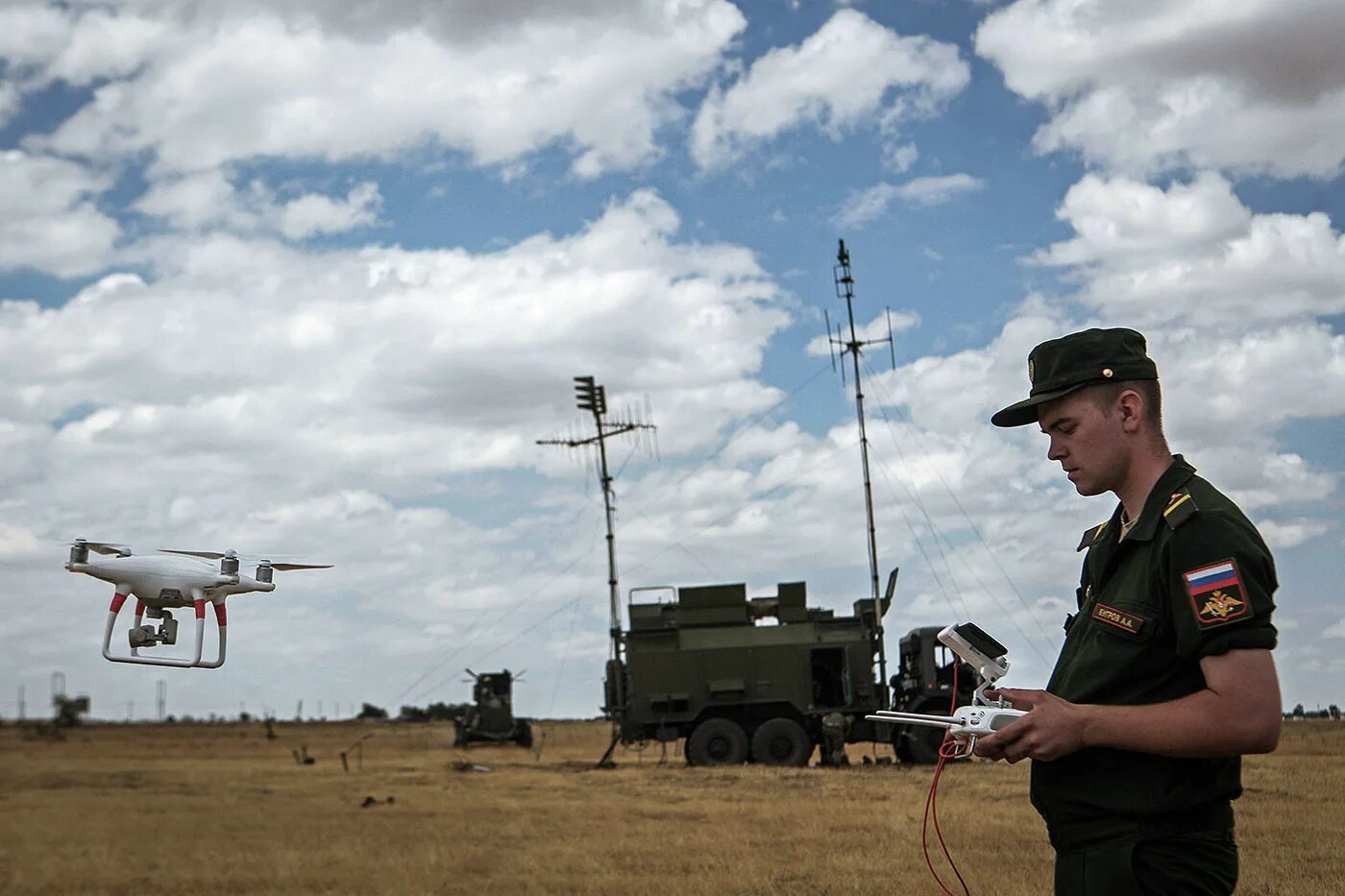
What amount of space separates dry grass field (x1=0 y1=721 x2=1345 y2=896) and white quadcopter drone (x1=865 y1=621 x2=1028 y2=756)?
Answer: 5398 millimetres

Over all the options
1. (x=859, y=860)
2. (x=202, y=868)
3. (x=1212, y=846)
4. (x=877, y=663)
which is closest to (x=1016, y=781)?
(x=859, y=860)

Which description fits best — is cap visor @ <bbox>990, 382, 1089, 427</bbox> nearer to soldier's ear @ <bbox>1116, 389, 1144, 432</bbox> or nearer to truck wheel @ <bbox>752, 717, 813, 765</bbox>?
soldier's ear @ <bbox>1116, 389, 1144, 432</bbox>

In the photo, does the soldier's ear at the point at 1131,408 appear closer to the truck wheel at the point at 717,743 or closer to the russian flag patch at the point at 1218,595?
the russian flag patch at the point at 1218,595

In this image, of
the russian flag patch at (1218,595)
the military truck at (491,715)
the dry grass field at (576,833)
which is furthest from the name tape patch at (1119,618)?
the military truck at (491,715)

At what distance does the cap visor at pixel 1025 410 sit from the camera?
11.1ft

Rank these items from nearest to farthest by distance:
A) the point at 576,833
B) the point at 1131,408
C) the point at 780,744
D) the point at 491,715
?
the point at 1131,408 < the point at 576,833 < the point at 780,744 < the point at 491,715

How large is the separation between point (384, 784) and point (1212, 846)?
21.9m

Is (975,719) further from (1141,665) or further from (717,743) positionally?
(717,743)

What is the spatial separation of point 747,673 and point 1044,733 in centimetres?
2460

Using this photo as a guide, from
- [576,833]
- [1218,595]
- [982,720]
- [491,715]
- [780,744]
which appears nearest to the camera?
[1218,595]

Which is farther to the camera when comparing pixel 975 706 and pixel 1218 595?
pixel 975 706

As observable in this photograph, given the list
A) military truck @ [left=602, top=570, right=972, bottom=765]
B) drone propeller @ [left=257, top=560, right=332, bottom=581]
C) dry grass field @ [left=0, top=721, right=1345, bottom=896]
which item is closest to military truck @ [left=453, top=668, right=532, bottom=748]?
military truck @ [left=602, top=570, right=972, bottom=765]

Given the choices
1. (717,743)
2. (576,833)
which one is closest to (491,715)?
(717,743)

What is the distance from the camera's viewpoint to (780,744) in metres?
27.0
